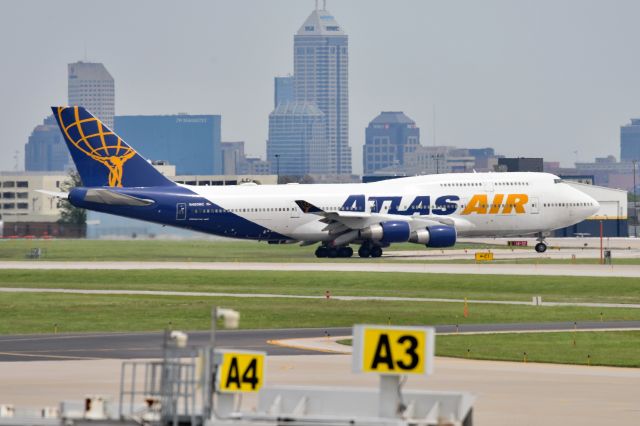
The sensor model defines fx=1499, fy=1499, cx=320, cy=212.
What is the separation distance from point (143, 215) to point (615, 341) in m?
57.2

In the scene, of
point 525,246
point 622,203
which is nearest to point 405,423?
point 525,246

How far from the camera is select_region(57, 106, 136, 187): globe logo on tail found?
107 meters

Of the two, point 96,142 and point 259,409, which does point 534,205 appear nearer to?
point 96,142

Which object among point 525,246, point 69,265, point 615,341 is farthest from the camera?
point 525,246

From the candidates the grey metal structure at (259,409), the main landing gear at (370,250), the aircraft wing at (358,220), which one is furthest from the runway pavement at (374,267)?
the grey metal structure at (259,409)

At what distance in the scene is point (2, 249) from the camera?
134 m

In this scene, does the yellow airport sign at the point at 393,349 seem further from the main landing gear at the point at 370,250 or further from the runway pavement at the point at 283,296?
the main landing gear at the point at 370,250

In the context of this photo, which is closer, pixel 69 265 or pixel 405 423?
pixel 405 423

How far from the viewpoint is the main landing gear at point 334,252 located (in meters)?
110

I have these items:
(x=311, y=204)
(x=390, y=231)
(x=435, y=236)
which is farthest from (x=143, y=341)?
(x=435, y=236)

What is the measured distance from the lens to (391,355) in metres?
22.1

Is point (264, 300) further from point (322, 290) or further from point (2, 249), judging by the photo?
point (2, 249)

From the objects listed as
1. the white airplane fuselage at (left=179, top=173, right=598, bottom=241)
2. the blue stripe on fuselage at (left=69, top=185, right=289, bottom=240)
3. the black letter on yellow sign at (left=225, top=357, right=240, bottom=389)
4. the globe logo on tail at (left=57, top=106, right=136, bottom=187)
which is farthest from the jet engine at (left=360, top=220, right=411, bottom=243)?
the black letter on yellow sign at (left=225, top=357, right=240, bottom=389)

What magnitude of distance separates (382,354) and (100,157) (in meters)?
86.5
